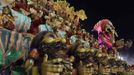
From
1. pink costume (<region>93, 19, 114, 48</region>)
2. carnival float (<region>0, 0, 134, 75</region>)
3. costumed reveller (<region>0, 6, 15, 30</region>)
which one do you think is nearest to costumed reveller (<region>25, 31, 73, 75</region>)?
carnival float (<region>0, 0, 134, 75</region>)

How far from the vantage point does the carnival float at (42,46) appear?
2.17 meters

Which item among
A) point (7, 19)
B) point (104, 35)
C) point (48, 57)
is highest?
point (104, 35)

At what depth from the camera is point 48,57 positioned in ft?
7.39

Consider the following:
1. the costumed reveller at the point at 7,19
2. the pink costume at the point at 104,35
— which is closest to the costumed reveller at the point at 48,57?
the costumed reveller at the point at 7,19

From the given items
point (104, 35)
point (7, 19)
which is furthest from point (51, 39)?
point (104, 35)

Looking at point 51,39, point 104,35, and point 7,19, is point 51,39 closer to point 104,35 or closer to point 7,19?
point 7,19

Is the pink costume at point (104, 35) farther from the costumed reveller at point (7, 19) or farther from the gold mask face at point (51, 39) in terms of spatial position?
the gold mask face at point (51, 39)

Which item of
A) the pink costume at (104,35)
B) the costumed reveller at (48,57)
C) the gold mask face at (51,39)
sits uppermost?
the pink costume at (104,35)

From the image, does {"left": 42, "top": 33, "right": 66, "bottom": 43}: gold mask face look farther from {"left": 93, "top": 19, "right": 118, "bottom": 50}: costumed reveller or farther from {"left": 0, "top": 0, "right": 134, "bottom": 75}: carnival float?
{"left": 93, "top": 19, "right": 118, "bottom": 50}: costumed reveller

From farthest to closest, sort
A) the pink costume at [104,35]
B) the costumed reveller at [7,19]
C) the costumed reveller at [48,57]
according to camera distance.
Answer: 1. the pink costume at [104,35]
2. the costumed reveller at [7,19]
3. the costumed reveller at [48,57]

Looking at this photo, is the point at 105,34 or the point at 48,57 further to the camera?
the point at 105,34

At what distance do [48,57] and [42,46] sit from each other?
0.29 feet

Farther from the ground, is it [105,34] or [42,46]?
[105,34]

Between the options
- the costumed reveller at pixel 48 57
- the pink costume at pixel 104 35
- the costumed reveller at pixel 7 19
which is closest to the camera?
the costumed reveller at pixel 48 57
